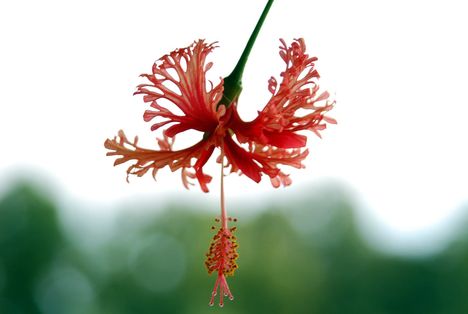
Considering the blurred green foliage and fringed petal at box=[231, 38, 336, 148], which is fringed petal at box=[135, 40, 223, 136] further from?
the blurred green foliage

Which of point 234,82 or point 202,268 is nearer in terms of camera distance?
point 234,82

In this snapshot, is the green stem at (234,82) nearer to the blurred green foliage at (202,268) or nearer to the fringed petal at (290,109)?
the fringed petal at (290,109)

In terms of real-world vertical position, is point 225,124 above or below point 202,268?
above

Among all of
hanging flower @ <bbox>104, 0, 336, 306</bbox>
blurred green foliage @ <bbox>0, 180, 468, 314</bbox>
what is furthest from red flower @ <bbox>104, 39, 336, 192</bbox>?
blurred green foliage @ <bbox>0, 180, 468, 314</bbox>

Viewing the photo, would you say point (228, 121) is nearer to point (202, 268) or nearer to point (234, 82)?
point (234, 82)

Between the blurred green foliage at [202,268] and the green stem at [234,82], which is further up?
the green stem at [234,82]

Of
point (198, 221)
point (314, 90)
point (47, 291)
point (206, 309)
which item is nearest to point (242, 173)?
point (314, 90)

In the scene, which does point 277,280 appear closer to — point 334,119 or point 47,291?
point 47,291

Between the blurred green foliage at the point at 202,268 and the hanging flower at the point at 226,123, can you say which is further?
the blurred green foliage at the point at 202,268

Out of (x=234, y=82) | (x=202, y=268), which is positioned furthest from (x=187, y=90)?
(x=202, y=268)

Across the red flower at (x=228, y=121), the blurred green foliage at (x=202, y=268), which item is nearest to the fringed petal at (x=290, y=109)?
the red flower at (x=228, y=121)
